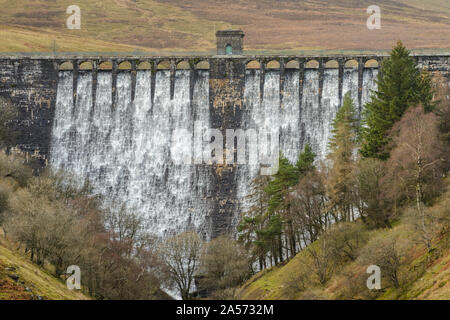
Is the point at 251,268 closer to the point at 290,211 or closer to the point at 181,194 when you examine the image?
the point at 290,211

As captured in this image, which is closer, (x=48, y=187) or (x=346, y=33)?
(x=48, y=187)

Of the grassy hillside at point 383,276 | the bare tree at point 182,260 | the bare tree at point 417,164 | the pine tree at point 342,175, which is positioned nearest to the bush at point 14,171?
the bare tree at point 182,260

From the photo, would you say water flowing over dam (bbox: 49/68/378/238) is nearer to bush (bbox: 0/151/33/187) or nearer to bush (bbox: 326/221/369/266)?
bush (bbox: 0/151/33/187)

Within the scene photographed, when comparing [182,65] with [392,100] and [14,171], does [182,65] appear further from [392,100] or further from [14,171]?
[392,100]

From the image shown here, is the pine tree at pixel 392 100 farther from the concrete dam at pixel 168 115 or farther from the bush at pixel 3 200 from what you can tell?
the bush at pixel 3 200

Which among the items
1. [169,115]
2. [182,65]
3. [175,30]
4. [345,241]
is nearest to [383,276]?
[345,241]

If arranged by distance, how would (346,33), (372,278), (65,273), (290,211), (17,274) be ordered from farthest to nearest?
(346,33)
(290,211)
(65,273)
(372,278)
(17,274)
